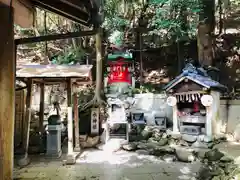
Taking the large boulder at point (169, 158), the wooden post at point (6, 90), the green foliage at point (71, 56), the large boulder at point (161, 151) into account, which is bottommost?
the large boulder at point (169, 158)

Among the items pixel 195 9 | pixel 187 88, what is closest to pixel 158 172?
pixel 187 88

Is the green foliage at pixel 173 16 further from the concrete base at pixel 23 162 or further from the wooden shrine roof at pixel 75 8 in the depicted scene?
the wooden shrine roof at pixel 75 8

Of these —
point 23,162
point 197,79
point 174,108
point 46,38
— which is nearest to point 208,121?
point 174,108

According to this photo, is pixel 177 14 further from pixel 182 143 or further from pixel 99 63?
pixel 182 143

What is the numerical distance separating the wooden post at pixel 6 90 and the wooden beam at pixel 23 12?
1.22ft

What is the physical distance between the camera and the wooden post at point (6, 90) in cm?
180

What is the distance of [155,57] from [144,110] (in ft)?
18.8

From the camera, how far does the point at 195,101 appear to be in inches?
330

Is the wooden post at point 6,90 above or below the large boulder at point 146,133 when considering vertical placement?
above

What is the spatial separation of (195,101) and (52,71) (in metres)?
4.76

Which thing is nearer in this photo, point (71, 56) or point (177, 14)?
point (177, 14)

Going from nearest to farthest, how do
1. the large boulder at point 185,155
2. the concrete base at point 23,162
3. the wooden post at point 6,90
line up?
the wooden post at point 6,90
the concrete base at point 23,162
the large boulder at point 185,155

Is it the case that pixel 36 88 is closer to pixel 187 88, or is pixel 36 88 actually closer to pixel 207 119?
pixel 187 88

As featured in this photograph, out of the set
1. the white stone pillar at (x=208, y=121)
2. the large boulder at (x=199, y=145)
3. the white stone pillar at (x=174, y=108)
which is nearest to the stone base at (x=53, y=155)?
the white stone pillar at (x=174, y=108)
